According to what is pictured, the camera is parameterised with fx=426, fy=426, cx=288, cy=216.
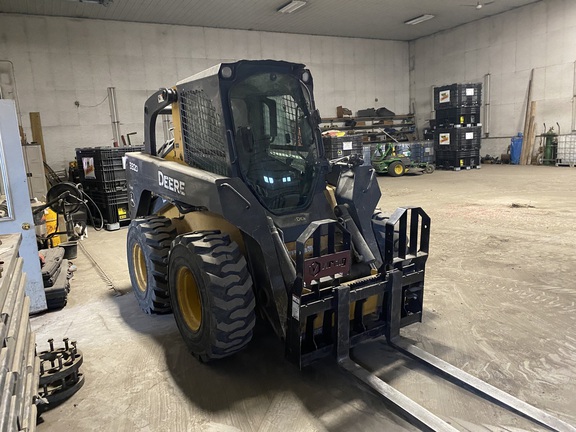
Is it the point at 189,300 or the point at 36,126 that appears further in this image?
the point at 36,126

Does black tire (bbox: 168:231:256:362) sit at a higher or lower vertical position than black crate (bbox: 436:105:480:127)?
lower

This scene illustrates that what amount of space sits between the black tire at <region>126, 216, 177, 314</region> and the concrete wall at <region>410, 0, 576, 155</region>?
1570cm

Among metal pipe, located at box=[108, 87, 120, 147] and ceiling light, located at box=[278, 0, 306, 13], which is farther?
metal pipe, located at box=[108, 87, 120, 147]

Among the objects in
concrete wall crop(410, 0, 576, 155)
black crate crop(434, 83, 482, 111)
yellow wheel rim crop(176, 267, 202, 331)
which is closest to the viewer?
yellow wheel rim crop(176, 267, 202, 331)

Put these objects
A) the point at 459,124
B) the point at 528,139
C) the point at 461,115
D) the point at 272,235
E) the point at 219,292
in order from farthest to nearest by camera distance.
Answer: the point at 528,139, the point at 459,124, the point at 461,115, the point at 272,235, the point at 219,292

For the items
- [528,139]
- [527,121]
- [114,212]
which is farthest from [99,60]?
[528,139]

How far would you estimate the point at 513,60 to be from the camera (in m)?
15.9

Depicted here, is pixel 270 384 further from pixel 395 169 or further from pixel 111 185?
pixel 395 169

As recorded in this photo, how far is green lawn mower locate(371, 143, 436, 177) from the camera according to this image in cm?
1489

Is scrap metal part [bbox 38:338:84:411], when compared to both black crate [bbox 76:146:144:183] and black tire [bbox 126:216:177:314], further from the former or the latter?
black crate [bbox 76:146:144:183]

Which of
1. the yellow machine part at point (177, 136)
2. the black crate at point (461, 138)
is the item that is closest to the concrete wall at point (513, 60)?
the black crate at point (461, 138)

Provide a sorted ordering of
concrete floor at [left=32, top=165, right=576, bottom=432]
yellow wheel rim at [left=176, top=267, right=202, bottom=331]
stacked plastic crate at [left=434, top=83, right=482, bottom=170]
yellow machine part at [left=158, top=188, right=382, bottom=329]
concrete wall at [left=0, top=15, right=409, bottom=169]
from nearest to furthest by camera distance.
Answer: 1. concrete floor at [left=32, top=165, right=576, bottom=432]
2. yellow machine part at [left=158, top=188, right=382, bottom=329]
3. yellow wheel rim at [left=176, top=267, right=202, bottom=331]
4. concrete wall at [left=0, top=15, right=409, bottom=169]
5. stacked plastic crate at [left=434, top=83, right=482, bottom=170]

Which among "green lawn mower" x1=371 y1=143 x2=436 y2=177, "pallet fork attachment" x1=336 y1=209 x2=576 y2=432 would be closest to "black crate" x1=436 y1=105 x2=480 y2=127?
"green lawn mower" x1=371 y1=143 x2=436 y2=177

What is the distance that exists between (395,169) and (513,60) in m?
6.37
